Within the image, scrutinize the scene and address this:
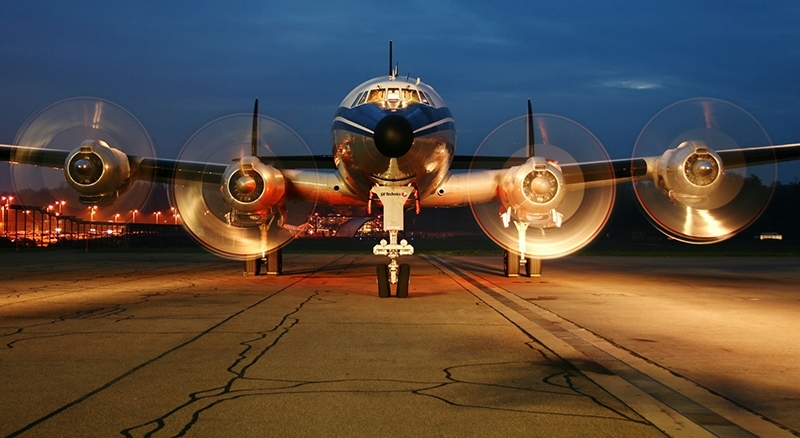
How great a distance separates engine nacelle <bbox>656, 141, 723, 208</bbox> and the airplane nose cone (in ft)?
30.8

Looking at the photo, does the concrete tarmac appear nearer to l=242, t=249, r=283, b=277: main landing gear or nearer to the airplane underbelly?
the airplane underbelly

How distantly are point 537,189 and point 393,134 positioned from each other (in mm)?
6908

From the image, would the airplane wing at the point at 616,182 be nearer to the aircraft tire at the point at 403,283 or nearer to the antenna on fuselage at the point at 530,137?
the antenna on fuselage at the point at 530,137

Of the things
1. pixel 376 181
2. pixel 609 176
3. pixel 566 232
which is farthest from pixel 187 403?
pixel 566 232

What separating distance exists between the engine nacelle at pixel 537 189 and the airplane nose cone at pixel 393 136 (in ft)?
21.1

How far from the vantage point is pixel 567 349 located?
958 centimetres

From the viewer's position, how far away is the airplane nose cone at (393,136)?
585 inches

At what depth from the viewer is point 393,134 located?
1484cm

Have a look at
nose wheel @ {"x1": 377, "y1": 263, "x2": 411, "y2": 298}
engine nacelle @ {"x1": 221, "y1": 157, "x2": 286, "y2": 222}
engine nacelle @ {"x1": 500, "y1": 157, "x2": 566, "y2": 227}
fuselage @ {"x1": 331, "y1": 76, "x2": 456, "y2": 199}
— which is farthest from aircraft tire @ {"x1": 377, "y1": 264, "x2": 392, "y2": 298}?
engine nacelle @ {"x1": 500, "y1": 157, "x2": 566, "y2": 227}

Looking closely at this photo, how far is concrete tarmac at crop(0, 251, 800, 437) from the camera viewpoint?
5812 mm

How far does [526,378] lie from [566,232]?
70.6 metres

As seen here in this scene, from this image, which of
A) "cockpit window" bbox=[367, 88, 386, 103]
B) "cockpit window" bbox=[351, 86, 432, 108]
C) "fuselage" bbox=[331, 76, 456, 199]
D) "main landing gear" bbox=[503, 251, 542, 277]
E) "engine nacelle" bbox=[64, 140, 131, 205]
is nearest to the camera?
"fuselage" bbox=[331, 76, 456, 199]

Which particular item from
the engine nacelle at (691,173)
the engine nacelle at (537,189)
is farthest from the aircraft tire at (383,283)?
the engine nacelle at (691,173)

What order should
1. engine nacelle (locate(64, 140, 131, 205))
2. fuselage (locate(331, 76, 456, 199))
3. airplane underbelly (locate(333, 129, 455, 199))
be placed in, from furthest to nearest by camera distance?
engine nacelle (locate(64, 140, 131, 205)), airplane underbelly (locate(333, 129, 455, 199)), fuselage (locate(331, 76, 456, 199))
